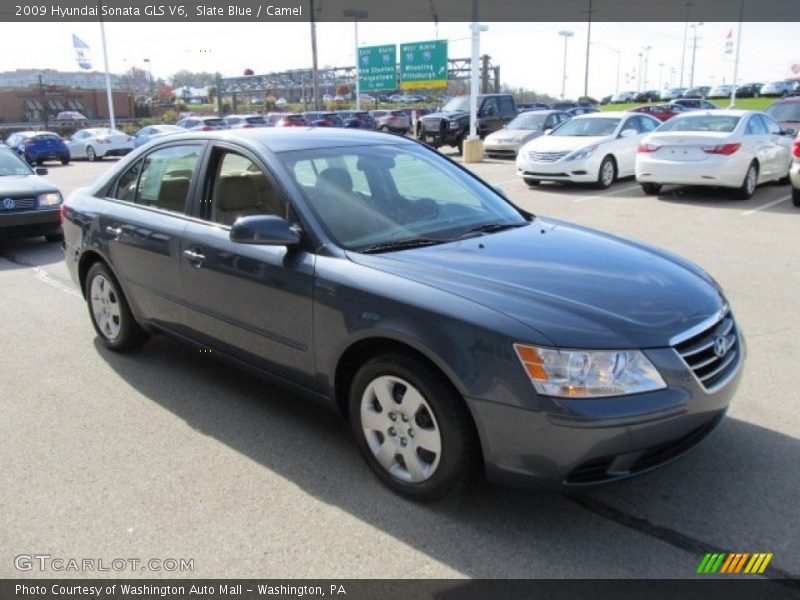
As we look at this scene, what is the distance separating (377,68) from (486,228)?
35336mm

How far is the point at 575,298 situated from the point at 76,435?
290 centimetres

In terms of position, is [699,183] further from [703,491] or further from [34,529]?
[34,529]

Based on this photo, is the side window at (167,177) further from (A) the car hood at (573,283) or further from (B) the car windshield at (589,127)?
(B) the car windshield at (589,127)

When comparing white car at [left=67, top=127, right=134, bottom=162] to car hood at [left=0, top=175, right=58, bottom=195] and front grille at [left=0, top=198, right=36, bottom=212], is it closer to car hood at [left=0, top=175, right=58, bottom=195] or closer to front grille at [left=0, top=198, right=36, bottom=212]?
car hood at [left=0, top=175, right=58, bottom=195]

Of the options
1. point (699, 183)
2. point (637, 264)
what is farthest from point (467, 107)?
point (637, 264)

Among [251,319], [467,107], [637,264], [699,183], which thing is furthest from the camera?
[467,107]

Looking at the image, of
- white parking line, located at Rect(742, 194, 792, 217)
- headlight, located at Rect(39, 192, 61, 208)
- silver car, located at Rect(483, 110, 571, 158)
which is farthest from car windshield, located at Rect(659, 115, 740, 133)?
headlight, located at Rect(39, 192, 61, 208)

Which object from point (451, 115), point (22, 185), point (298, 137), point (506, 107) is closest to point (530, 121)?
point (451, 115)

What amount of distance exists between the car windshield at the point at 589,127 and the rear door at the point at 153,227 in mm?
11647

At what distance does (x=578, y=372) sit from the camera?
2.71 meters

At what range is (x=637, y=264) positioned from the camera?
11.7 feet

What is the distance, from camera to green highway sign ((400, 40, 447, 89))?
1372 inches

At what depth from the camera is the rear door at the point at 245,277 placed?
11.7ft

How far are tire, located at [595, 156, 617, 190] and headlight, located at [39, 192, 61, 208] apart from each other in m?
9.92
